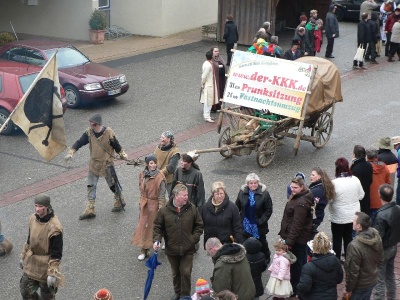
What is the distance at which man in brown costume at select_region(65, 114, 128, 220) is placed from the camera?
1241 centimetres

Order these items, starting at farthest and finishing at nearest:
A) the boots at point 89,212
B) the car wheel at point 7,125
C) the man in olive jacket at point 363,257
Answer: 1. the car wheel at point 7,125
2. the boots at point 89,212
3. the man in olive jacket at point 363,257

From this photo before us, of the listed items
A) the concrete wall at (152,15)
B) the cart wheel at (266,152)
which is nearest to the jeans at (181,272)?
the cart wheel at (266,152)

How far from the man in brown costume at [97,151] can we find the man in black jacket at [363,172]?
3.60m

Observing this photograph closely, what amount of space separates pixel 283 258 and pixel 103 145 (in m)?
4.05

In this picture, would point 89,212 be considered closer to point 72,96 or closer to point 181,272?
point 181,272

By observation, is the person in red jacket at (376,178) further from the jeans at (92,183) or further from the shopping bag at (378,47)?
the shopping bag at (378,47)

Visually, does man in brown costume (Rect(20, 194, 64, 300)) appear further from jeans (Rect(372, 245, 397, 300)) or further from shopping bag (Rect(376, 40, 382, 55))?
shopping bag (Rect(376, 40, 382, 55))

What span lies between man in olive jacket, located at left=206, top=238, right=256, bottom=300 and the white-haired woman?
68.6 inches

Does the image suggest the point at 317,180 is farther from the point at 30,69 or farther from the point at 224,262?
the point at 30,69

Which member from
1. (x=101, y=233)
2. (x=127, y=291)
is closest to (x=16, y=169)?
(x=101, y=233)

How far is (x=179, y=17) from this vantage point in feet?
93.9

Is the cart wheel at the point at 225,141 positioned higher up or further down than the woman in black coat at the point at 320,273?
further down

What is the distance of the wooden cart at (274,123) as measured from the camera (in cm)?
1491

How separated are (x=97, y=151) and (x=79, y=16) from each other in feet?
50.5
